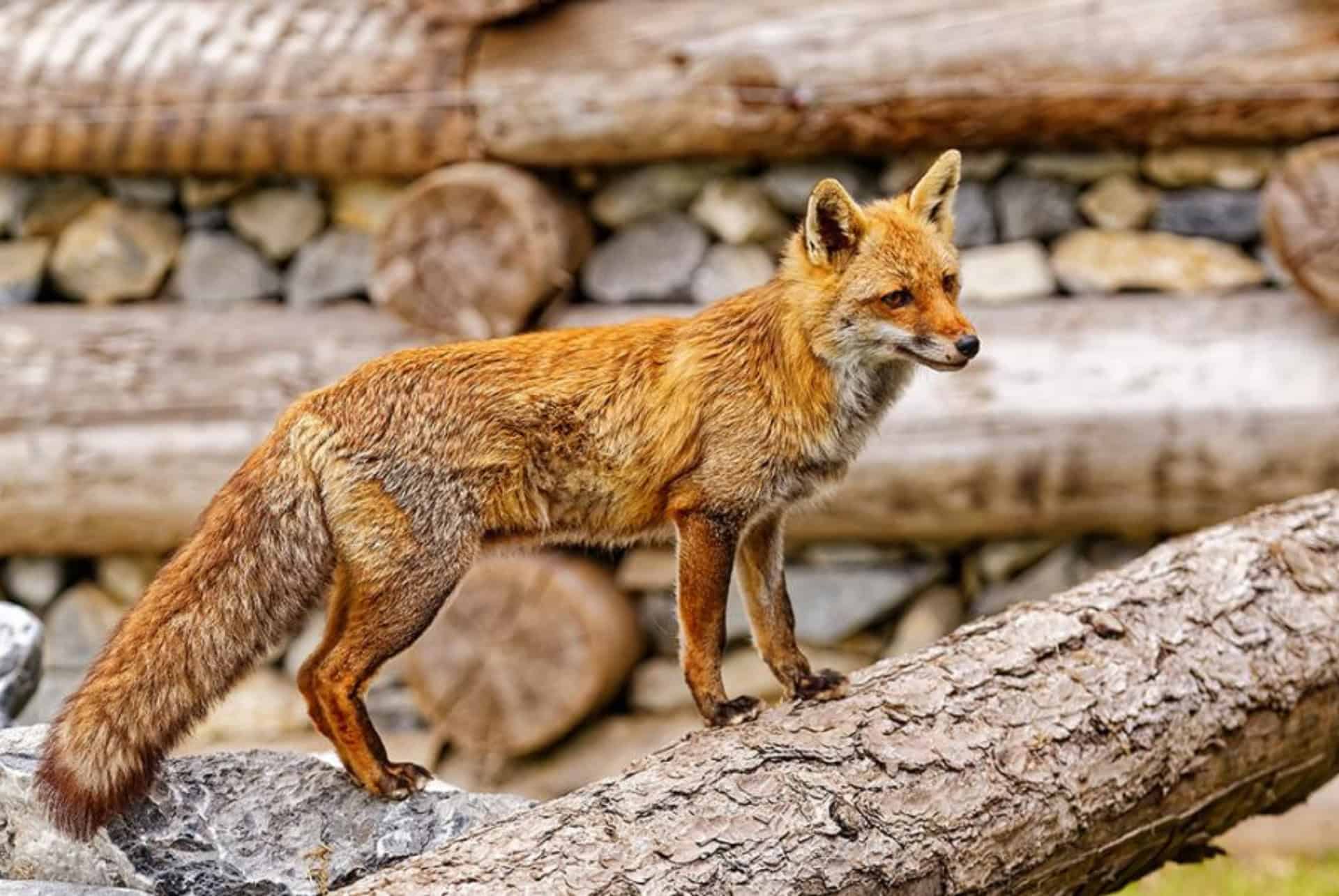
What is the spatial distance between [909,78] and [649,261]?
1.36m

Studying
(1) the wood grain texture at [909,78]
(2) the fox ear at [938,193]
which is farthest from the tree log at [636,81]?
(2) the fox ear at [938,193]

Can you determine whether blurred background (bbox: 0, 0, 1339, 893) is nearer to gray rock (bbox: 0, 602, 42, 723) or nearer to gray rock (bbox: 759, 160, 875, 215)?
gray rock (bbox: 759, 160, 875, 215)

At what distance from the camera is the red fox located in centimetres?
449

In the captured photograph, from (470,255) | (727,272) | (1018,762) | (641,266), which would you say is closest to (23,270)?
(470,255)

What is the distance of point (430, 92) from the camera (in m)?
7.79

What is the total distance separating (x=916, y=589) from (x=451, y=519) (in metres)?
3.52

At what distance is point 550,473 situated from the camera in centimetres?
488

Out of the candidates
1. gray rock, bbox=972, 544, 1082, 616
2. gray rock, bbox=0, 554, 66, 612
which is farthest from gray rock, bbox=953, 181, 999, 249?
gray rock, bbox=0, 554, 66, 612

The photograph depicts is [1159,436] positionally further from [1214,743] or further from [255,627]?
[255,627]

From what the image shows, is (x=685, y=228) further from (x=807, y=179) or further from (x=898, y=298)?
(x=898, y=298)

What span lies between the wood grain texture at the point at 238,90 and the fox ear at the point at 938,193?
10.9ft

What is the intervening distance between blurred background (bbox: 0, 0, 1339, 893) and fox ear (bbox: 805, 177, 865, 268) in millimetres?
2558

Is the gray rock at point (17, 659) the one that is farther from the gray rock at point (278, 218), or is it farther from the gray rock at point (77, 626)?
the gray rock at point (278, 218)

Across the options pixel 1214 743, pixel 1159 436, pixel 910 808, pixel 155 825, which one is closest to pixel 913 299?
pixel 910 808
